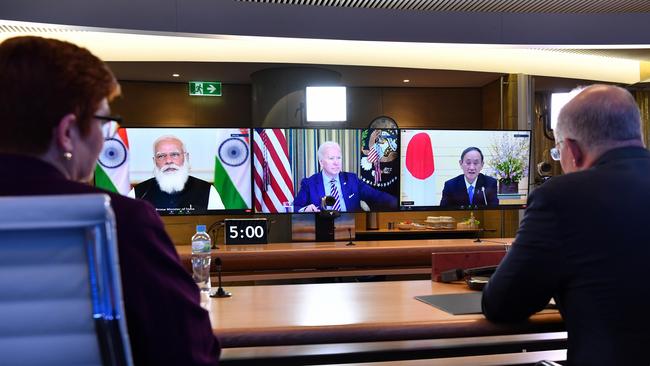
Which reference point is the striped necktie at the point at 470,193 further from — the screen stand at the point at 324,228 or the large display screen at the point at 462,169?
the screen stand at the point at 324,228

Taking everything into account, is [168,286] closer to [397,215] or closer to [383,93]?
[397,215]

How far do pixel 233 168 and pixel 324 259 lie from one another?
0.75 m

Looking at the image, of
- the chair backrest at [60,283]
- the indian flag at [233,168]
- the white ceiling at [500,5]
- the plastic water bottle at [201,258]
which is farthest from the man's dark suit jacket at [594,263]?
the white ceiling at [500,5]

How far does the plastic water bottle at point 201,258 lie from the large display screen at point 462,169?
4.31 feet

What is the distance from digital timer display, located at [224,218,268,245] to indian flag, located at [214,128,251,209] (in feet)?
0.36

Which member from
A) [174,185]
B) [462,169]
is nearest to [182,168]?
[174,185]

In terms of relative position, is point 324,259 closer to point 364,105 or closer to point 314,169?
point 314,169

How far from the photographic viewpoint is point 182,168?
10.4 ft

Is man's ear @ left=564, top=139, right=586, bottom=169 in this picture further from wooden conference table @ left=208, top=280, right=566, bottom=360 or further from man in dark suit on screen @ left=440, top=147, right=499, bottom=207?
man in dark suit on screen @ left=440, top=147, right=499, bottom=207

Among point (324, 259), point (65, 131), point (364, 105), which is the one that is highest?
point (364, 105)

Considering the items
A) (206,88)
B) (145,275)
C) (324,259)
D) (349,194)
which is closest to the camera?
(145,275)

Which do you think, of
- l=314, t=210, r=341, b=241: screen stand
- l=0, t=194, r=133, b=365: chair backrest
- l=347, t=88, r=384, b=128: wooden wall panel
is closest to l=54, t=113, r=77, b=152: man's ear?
l=0, t=194, r=133, b=365: chair backrest

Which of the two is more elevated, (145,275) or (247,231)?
(145,275)

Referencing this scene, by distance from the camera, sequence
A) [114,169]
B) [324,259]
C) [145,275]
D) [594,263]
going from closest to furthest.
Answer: [145,275] → [594,263] → [324,259] → [114,169]
